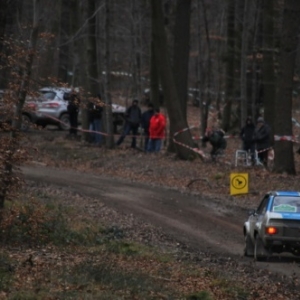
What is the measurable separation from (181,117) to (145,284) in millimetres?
22126

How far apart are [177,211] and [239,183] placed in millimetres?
3439

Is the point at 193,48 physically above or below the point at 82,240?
above

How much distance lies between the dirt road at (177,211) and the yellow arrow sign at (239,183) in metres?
1.02

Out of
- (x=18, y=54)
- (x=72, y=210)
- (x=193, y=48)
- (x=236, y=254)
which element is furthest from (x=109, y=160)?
(x=193, y=48)

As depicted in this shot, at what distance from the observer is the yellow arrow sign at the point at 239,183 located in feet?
86.3

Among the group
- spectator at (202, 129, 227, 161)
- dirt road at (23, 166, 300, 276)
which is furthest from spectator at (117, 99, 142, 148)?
dirt road at (23, 166, 300, 276)

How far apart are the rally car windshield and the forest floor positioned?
3.53ft

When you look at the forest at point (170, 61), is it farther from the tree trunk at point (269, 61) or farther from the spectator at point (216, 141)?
the spectator at point (216, 141)

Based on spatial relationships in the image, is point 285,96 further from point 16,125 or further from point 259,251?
point 16,125

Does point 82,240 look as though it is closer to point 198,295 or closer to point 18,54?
point 18,54

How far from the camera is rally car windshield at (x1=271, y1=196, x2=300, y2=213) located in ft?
56.0

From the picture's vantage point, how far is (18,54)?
15219mm

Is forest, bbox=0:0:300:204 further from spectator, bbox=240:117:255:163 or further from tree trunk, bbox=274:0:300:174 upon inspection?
spectator, bbox=240:117:255:163

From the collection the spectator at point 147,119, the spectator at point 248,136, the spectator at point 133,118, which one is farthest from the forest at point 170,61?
the spectator at point 147,119
